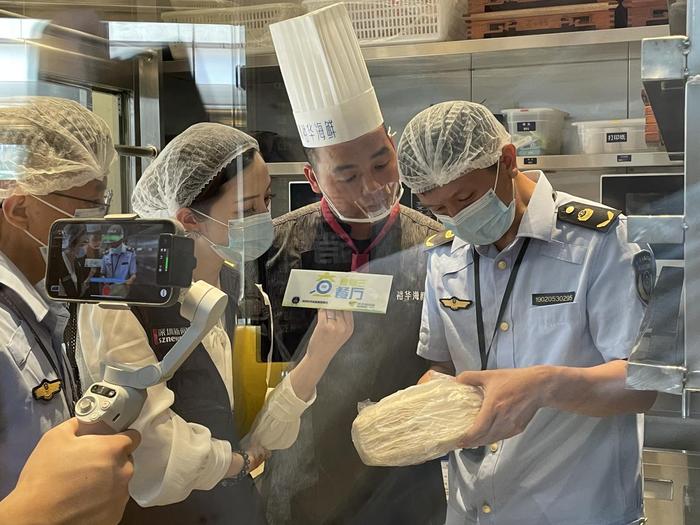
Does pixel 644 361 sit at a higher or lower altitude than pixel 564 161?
lower

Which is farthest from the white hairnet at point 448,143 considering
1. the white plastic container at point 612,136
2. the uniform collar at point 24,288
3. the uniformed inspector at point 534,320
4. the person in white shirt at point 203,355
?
the uniform collar at point 24,288

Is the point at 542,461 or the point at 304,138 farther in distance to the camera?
the point at 304,138

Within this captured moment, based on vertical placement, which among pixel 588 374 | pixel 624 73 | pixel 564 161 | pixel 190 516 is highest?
pixel 624 73

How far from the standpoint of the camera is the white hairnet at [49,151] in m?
1.18

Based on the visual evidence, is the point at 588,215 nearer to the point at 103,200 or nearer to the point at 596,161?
the point at 596,161

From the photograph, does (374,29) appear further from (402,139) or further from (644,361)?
(644,361)

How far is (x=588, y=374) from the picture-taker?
983mm

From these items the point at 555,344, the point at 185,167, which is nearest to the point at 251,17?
the point at 185,167

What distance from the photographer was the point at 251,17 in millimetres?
1230

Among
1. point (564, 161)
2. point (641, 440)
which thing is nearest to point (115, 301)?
point (564, 161)

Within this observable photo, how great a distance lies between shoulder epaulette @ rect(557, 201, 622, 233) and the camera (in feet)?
3.16

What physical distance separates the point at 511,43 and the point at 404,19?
17 cm

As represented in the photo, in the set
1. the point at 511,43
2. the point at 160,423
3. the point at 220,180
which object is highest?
the point at 511,43

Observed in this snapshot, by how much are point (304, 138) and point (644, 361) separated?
23.0 inches
